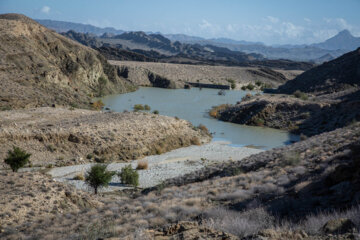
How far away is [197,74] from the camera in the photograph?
8688 cm

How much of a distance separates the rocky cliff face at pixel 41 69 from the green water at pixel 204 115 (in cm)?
425

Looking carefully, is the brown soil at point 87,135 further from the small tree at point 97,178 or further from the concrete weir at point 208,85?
the concrete weir at point 208,85

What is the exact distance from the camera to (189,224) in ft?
21.2

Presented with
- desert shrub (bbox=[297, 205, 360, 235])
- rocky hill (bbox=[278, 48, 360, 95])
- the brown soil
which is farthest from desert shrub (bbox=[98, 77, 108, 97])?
desert shrub (bbox=[297, 205, 360, 235])

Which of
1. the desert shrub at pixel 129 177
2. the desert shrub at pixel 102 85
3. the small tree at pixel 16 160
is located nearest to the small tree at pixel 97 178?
the desert shrub at pixel 129 177

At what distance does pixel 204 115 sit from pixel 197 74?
46.5 meters

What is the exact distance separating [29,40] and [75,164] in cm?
2841

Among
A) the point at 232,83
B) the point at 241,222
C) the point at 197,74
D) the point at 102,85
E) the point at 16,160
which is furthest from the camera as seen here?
the point at 197,74

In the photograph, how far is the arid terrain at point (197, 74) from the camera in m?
74.4

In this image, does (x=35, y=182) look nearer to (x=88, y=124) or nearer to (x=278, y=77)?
(x=88, y=124)

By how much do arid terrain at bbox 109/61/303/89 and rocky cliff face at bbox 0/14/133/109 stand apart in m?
19.3

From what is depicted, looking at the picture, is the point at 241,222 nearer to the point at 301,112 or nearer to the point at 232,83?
the point at 301,112

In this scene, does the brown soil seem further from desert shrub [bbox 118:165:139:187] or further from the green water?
desert shrub [bbox 118:165:139:187]

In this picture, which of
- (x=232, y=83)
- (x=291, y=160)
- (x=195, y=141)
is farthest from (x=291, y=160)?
(x=232, y=83)
